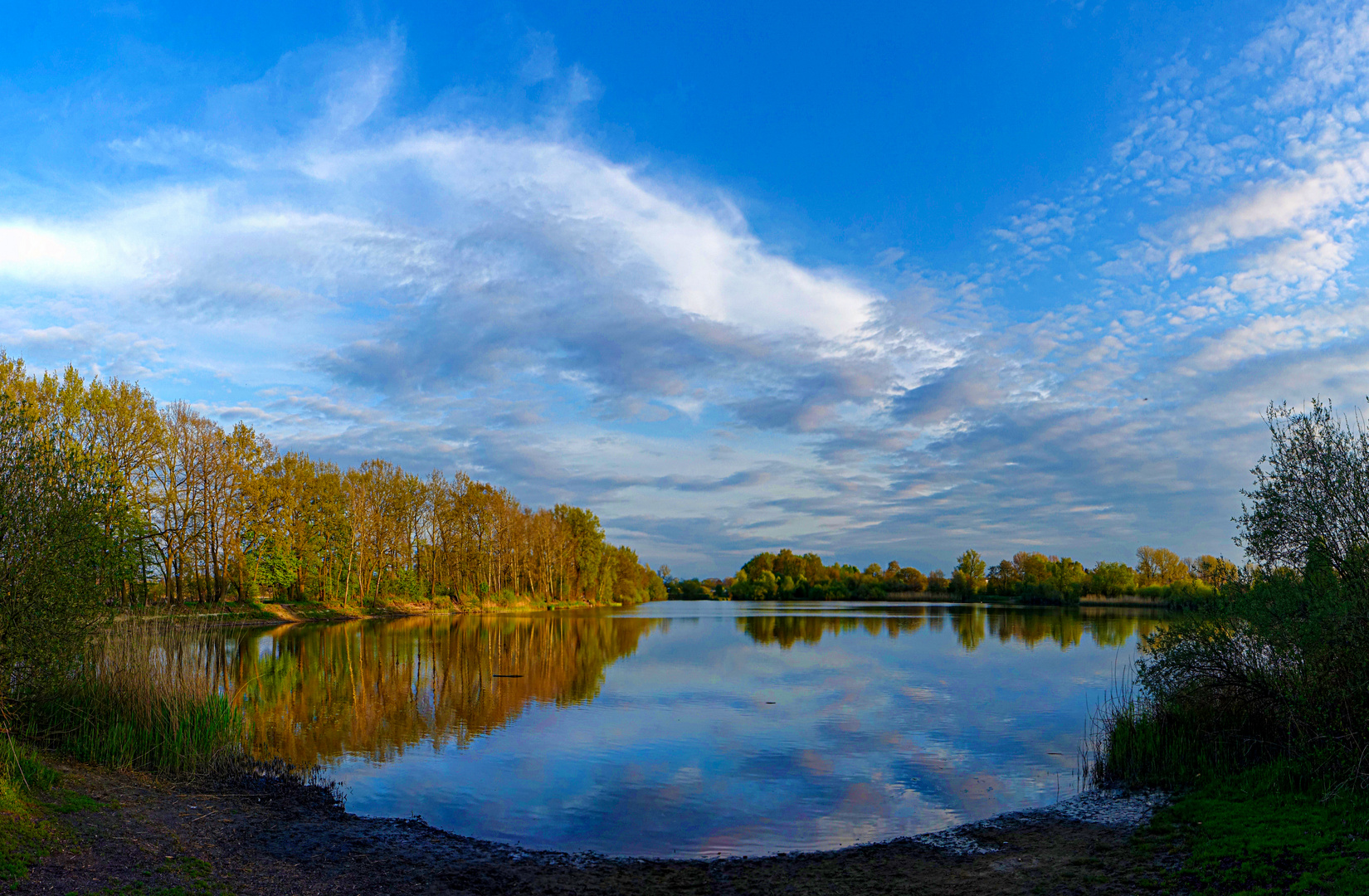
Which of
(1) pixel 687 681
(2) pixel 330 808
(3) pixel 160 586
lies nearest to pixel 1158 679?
(2) pixel 330 808

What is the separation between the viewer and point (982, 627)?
2640 inches

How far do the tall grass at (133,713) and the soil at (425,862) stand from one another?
1.14 metres

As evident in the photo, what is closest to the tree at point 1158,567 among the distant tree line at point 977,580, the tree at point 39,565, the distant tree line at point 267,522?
the distant tree line at point 977,580

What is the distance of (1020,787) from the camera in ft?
50.9

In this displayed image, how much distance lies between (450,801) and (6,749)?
267 inches

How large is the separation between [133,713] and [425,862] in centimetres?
768

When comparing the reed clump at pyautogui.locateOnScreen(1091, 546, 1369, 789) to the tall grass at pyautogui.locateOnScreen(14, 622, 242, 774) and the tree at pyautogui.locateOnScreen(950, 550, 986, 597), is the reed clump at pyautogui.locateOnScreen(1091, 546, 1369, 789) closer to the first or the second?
the tall grass at pyautogui.locateOnScreen(14, 622, 242, 774)

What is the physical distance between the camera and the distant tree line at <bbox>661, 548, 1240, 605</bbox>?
11844 centimetres

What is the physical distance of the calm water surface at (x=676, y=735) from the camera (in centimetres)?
1352

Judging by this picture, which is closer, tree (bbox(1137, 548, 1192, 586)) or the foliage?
the foliage

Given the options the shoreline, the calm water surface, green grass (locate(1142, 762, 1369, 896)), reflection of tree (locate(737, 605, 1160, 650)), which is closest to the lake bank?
the shoreline

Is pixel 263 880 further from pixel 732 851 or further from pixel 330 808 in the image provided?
pixel 732 851

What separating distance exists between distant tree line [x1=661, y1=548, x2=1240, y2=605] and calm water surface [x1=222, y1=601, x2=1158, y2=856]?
59270 millimetres

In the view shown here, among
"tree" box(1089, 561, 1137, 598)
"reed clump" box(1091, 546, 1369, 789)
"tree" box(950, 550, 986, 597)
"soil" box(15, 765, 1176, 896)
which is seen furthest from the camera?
"tree" box(950, 550, 986, 597)
